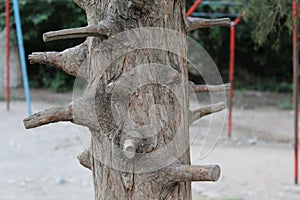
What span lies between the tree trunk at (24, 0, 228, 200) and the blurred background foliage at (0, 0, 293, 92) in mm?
6833

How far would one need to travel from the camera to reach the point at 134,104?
51.1 inches

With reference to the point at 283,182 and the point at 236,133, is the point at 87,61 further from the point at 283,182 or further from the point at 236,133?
the point at 236,133

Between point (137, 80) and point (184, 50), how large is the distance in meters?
0.16

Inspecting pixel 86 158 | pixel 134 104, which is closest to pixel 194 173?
pixel 134 104

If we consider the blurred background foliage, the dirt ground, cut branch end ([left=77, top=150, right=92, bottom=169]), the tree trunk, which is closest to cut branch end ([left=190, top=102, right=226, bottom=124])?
the tree trunk

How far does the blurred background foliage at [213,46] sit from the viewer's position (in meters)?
8.75

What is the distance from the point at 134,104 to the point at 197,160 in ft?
11.2

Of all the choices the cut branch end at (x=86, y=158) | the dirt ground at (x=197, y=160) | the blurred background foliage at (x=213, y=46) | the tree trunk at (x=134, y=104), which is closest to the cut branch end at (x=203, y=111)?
the tree trunk at (x=134, y=104)

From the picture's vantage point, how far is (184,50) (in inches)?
54.1

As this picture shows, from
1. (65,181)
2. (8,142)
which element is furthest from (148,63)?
(8,142)

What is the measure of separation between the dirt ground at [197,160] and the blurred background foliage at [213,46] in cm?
199

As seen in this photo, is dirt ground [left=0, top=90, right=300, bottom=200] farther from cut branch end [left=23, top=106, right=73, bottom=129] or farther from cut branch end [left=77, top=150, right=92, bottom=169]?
cut branch end [left=23, top=106, right=73, bottom=129]

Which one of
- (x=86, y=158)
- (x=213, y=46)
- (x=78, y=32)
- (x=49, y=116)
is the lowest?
(x=213, y=46)

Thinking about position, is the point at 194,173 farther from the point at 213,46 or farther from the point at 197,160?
the point at 213,46
